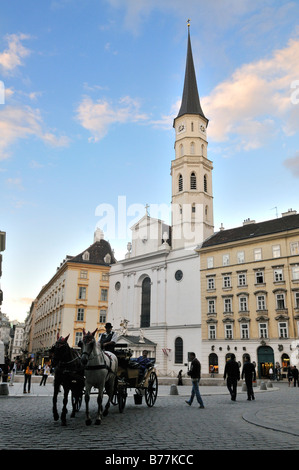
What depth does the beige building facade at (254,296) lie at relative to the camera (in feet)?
132

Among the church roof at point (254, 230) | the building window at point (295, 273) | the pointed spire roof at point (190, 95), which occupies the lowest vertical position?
the building window at point (295, 273)

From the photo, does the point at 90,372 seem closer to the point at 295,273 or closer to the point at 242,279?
the point at 295,273

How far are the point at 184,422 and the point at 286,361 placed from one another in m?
33.2

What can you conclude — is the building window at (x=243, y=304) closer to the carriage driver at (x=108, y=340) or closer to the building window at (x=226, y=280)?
the building window at (x=226, y=280)

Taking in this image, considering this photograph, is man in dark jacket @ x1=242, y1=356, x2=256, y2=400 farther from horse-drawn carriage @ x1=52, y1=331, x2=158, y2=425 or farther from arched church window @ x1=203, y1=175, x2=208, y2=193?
arched church window @ x1=203, y1=175, x2=208, y2=193

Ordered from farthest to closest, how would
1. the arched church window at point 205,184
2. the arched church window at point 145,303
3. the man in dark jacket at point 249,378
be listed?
1. the arched church window at point 205,184
2. the arched church window at point 145,303
3. the man in dark jacket at point 249,378

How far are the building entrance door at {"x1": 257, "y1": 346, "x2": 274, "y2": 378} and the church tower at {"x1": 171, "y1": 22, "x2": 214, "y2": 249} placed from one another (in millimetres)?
17376

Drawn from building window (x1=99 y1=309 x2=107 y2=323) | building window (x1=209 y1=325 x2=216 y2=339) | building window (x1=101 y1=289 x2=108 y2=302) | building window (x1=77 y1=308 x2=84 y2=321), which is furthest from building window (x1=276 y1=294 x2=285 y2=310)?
building window (x1=77 y1=308 x2=84 y2=321)

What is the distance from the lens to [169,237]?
6203 centimetres

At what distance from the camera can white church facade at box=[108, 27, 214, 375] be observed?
2010 inches

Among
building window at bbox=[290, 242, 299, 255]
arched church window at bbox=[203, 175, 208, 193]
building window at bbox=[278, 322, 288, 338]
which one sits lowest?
building window at bbox=[278, 322, 288, 338]

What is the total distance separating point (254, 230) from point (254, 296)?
914 centimetres

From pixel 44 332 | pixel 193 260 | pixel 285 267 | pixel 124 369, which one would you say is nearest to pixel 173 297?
pixel 193 260

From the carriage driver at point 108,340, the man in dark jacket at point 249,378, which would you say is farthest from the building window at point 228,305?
the carriage driver at point 108,340
